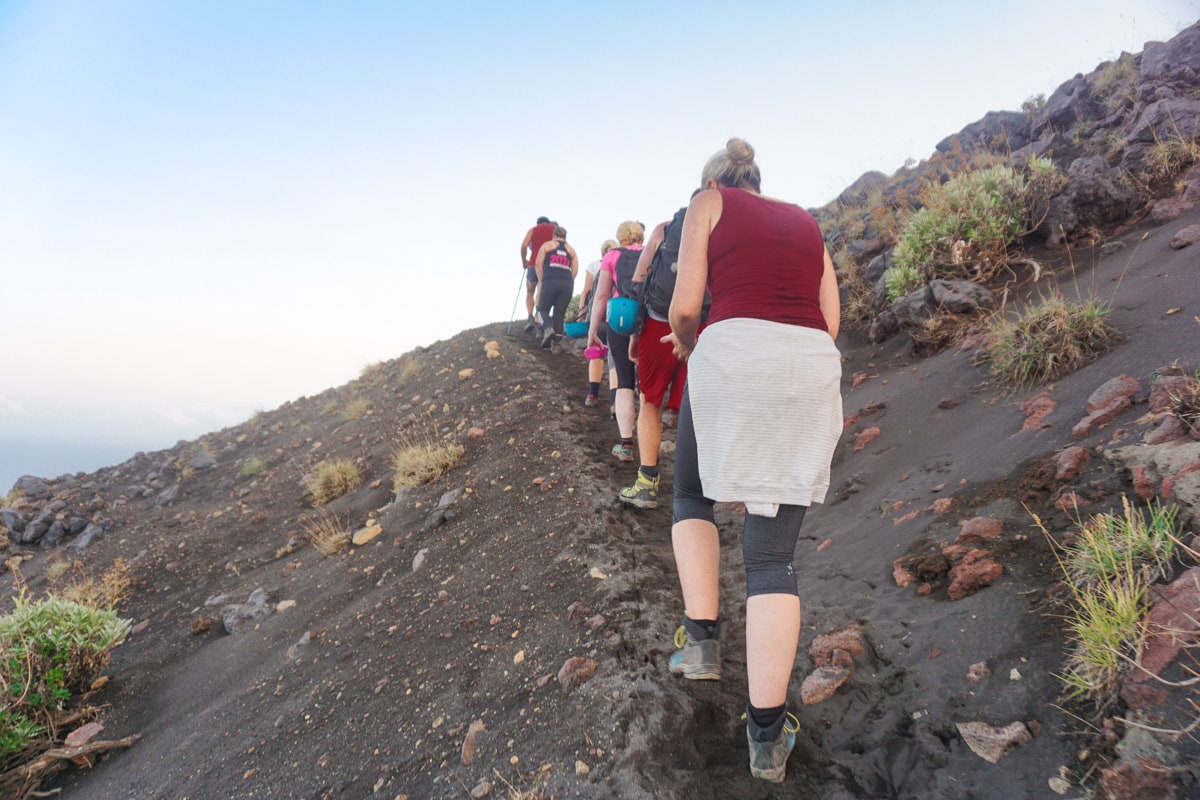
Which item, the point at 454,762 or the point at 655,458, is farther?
the point at 655,458

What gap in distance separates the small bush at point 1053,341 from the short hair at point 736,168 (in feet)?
8.61

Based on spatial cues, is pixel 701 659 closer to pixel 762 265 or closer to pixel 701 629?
pixel 701 629

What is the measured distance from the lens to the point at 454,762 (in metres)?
2.23

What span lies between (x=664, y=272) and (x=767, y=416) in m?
1.28

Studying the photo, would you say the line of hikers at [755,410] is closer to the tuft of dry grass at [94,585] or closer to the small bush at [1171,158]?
the tuft of dry grass at [94,585]

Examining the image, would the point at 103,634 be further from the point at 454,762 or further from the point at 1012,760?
the point at 1012,760

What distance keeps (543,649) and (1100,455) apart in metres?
2.54

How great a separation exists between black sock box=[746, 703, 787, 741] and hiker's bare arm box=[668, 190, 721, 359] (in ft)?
4.12

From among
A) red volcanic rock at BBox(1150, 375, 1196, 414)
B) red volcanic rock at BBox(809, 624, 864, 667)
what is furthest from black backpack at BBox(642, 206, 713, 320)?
red volcanic rock at BBox(1150, 375, 1196, 414)

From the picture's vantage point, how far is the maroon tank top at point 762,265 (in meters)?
1.99

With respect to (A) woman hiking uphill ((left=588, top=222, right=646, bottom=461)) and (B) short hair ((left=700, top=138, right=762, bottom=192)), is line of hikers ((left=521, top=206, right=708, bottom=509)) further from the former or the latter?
(B) short hair ((left=700, top=138, right=762, bottom=192))

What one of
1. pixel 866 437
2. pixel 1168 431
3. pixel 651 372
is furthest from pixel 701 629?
pixel 866 437

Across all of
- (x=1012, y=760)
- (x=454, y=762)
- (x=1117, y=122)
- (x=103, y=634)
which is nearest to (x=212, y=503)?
(x=103, y=634)

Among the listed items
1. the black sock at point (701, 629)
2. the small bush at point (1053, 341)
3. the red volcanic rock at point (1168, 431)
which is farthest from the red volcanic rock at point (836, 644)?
the small bush at point (1053, 341)
